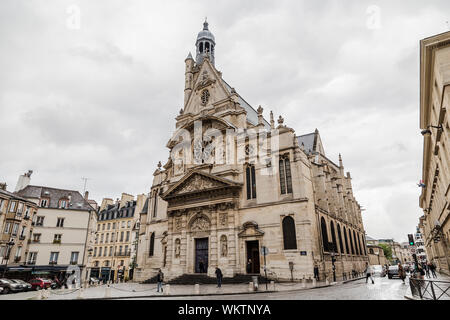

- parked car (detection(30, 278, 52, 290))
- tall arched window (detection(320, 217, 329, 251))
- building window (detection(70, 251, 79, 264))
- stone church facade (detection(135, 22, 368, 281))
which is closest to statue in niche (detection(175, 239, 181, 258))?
stone church facade (detection(135, 22, 368, 281))

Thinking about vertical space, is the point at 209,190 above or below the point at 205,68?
below

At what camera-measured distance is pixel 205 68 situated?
118ft

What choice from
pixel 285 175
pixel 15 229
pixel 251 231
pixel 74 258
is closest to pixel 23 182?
pixel 15 229

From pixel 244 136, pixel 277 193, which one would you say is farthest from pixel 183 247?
pixel 244 136

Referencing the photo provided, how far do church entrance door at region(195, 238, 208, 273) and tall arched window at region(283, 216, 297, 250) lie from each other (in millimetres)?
8198

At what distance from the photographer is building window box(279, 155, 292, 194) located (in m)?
25.0

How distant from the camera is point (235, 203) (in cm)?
2669

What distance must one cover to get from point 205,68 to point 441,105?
27.8 metres

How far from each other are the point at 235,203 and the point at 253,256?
504 cm

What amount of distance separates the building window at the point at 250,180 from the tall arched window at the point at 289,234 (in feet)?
13.4

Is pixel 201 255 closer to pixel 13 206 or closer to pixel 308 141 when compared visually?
pixel 13 206
